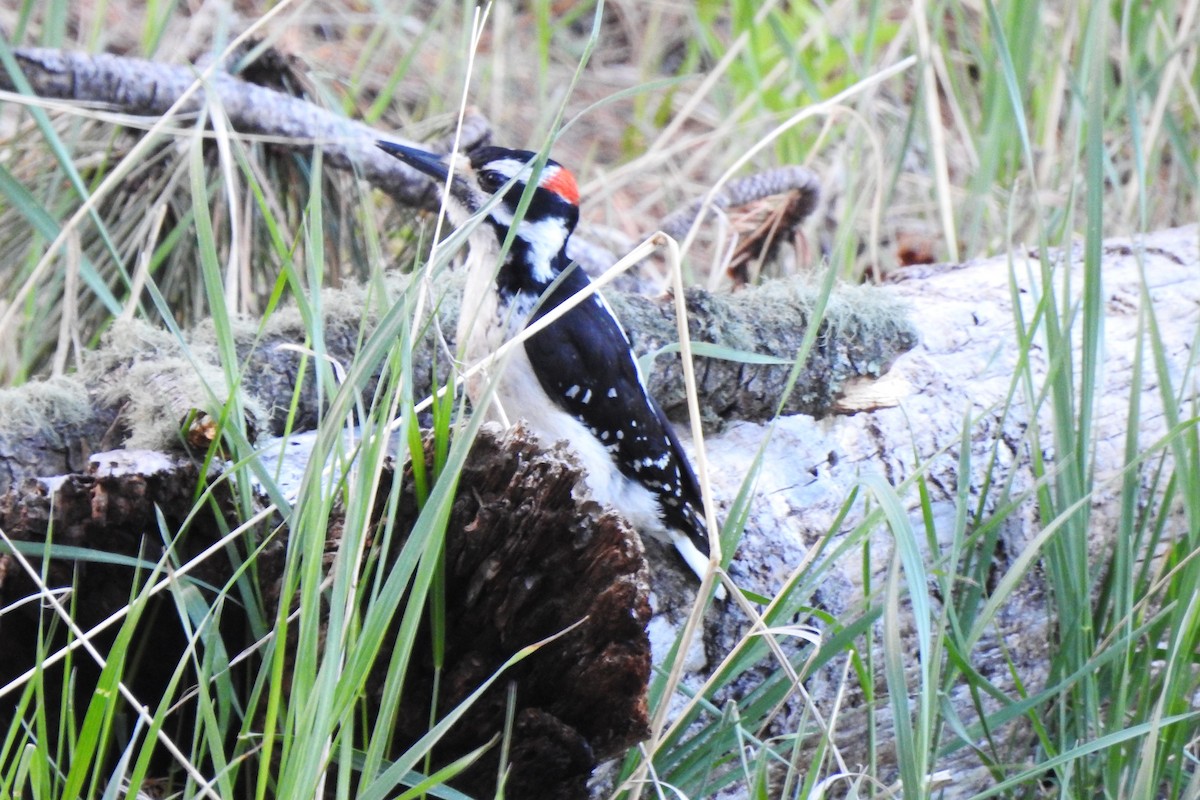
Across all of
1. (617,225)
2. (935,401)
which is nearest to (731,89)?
(617,225)

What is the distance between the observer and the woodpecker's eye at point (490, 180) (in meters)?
2.46

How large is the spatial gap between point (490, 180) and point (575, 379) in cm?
46

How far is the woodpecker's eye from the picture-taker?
8.06 ft

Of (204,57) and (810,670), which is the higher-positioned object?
(204,57)

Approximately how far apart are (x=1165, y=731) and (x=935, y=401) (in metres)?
0.81

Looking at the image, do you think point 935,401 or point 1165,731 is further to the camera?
point 935,401

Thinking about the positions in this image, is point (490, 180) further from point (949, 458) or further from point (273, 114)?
point (949, 458)

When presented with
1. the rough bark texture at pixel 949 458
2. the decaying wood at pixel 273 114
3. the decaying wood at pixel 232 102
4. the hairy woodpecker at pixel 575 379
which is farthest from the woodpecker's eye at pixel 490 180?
the rough bark texture at pixel 949 458

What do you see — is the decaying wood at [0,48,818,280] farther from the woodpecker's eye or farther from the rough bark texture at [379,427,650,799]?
the rough bark texture at [379,427,650,799]

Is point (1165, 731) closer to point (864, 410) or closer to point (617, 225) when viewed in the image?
point (864, 410)

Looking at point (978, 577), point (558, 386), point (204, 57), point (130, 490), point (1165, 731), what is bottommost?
point (1165, 731)

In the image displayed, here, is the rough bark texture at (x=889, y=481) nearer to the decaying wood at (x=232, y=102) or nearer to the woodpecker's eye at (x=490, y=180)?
the woodpecker's eye at (x=490, y=180)

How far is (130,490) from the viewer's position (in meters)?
1.48

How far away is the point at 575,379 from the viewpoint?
230 centimetres
